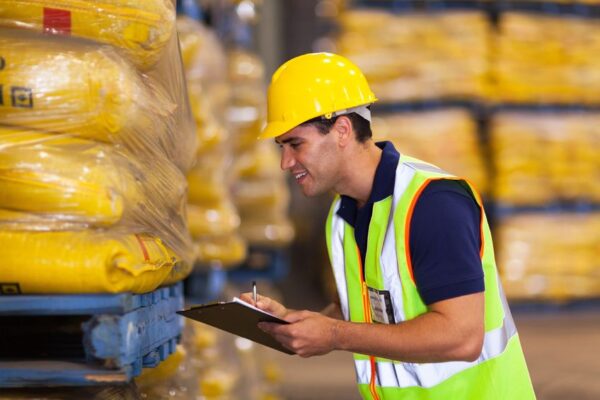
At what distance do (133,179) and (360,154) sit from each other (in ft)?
2.04

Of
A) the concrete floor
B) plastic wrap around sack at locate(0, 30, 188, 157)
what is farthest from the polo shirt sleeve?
the concrete floor

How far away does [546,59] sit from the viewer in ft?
30.4

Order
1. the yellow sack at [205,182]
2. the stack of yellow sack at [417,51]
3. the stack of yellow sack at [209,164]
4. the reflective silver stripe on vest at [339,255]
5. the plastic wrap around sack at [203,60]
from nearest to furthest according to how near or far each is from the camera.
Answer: the reflective silver stripe on vest at [339,255]
the plastic wrap around sack at [203,60]
the stack of yellow sack at [209,164]
the yellow sack at [205,182]
the stack of yellow sack at [417,51]

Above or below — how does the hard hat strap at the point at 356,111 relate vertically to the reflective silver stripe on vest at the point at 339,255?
above

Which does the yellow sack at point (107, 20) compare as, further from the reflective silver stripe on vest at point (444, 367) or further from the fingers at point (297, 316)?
the reflective silver stripe on vest at point (444, 367)

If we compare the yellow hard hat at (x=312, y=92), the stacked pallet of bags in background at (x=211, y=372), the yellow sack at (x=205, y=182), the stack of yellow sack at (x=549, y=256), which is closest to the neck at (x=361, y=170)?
the yellow hard hat at (x=312, y=92)

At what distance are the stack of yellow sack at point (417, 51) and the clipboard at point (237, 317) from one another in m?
6.54

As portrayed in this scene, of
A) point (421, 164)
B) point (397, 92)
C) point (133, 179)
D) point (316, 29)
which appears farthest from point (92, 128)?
point (316, 29)

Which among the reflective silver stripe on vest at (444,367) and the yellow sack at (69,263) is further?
the reflective silver stripe on vest at (444,367)

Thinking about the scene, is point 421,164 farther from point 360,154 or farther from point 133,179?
point 133,179

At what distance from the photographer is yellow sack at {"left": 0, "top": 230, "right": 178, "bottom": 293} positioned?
230 cm

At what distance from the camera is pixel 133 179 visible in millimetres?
2602

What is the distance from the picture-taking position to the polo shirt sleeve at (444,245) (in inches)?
89.0

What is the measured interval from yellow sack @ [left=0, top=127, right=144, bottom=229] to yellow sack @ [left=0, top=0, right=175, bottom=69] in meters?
0.28
